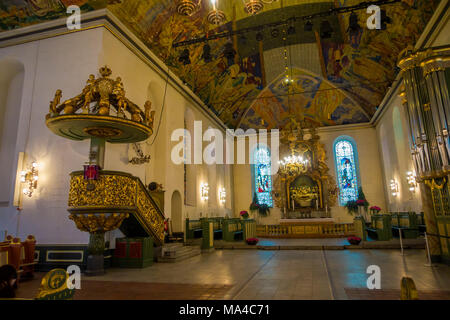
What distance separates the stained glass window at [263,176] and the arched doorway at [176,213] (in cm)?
819

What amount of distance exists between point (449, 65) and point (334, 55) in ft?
27.6

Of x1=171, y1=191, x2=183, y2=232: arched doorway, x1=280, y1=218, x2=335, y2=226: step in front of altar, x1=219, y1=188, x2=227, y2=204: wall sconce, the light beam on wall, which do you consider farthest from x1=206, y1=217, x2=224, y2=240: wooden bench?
the light beam on wall

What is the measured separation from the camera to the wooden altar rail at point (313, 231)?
50.3 feet

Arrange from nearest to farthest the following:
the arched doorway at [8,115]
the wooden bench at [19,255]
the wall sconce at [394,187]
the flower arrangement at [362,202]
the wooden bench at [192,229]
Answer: the wooden bench at [19,255], the arched doorway at [8,115], the wooden bench at [192,229], the wall sconce at [394,187], the flower arrangement at [362,202]

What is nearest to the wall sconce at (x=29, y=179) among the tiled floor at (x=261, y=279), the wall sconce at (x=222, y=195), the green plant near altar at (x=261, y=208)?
the tiled floor at (x=261, y=279)

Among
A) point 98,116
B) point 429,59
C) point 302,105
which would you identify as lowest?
point 98,116

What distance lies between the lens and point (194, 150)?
14703mm

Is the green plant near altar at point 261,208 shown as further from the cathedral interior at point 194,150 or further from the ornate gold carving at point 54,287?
the ornate gold carving at point 54,287

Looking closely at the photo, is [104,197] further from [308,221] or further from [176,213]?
[308,221]

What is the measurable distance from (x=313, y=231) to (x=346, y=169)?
5.44 meters

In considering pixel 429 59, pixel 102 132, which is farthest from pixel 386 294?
pixel 102 132

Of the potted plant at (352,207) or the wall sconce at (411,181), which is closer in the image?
the wall sconce at (411,181)

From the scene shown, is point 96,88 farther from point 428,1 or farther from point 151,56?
point 428,1

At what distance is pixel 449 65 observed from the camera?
7375 mm
